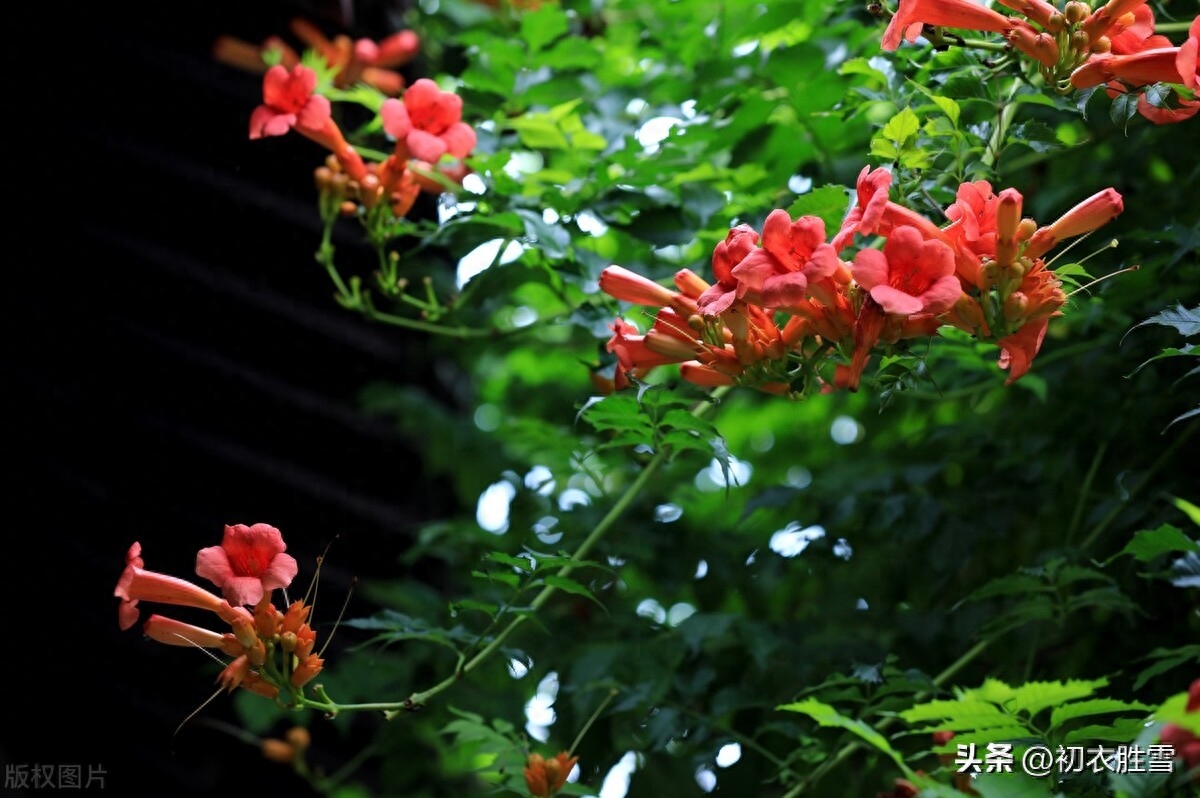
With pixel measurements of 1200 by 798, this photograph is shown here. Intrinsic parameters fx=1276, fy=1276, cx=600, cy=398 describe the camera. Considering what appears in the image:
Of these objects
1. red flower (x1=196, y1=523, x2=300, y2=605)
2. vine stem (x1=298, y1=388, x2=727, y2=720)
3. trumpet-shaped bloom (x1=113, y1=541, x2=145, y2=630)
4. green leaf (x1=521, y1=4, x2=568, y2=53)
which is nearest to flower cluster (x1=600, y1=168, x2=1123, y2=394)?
vine stem (x1=298, y1=388, x2=727, y2=720)

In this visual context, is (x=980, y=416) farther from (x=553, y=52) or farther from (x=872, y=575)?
(x=553, y=52)

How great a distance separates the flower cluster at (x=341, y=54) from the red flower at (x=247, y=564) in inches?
74.2

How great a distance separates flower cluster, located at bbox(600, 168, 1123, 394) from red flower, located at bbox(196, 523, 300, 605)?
2.41 feet

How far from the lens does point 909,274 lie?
1.79 metres

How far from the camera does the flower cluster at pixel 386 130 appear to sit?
276 cm

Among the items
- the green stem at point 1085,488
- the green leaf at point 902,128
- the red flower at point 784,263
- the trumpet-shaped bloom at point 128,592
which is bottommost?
the green stem at point 1085,488

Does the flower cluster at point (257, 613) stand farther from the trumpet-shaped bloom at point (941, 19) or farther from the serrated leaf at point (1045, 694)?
the trumpet-shaped bloom at point (941, 19)

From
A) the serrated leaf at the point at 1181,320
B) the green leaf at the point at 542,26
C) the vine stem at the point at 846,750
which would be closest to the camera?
the serrated leaf at the point at 1181,320

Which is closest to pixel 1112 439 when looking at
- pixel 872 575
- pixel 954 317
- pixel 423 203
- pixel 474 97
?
pixel 872 575

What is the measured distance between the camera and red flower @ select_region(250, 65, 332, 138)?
2.87 meters

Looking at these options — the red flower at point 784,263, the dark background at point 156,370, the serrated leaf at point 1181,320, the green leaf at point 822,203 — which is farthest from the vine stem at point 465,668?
the dark background at point 156,370

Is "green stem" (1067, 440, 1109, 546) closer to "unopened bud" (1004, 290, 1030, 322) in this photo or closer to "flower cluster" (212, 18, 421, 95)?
"unopened bud" (1004, 290, 1030, 322)

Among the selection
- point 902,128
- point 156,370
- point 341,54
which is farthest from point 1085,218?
point 156,370

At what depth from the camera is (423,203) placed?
4.46 meters
